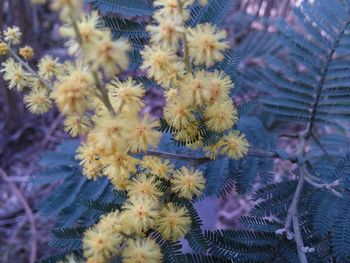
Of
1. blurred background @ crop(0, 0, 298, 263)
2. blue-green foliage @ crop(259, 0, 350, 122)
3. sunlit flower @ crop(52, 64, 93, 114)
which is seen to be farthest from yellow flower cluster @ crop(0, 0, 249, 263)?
blurred background @ crop(0, 0, 298, 263)

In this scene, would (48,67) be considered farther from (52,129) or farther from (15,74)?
(52,129)

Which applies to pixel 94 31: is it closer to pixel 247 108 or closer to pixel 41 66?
pixel 41 66

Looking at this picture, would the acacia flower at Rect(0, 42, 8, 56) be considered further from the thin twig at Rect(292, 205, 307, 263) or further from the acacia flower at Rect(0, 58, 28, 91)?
the thin twig at Rect(292, 205, 307, 263)

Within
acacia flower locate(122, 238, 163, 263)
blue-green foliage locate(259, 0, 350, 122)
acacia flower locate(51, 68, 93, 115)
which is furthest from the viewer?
blue-green foliage locate(259, 0, 350, 122)

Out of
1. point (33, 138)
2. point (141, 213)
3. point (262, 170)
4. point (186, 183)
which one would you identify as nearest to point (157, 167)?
point (186, 183)

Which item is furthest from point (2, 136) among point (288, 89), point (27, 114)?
point (288, 89)

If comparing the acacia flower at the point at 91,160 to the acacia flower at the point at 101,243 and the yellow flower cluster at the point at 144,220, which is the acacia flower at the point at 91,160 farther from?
the acacia flower at the point at 101,243
